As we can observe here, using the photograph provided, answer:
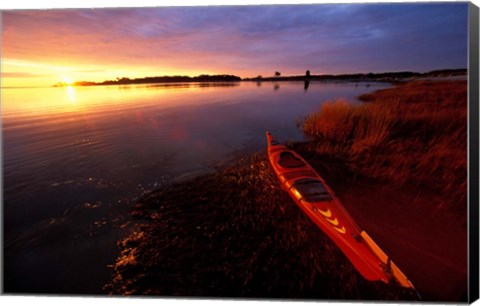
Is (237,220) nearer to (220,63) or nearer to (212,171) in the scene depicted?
(212,171)

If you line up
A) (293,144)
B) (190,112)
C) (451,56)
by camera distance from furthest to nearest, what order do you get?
(190,112)
(293,144)
(451,56)

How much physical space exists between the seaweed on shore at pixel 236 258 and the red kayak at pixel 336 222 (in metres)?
0.23

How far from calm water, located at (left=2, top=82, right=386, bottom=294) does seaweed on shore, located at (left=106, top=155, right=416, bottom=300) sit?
45cm

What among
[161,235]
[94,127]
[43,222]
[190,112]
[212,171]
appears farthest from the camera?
[190,112]

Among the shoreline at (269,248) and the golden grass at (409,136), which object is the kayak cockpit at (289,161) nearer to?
the shoreline at (269,248)

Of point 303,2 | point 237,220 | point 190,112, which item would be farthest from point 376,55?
point 190,112

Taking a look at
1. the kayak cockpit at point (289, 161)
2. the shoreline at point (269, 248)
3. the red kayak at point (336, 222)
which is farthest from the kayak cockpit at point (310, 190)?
the kayak cockpit at point (289, 161)

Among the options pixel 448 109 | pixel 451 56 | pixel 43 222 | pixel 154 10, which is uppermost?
pixel 154 10

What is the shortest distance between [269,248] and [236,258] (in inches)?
16.3

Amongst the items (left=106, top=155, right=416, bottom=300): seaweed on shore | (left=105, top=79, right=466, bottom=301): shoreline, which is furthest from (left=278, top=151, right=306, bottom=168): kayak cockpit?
(left=106, top=155, right=416, bottom=300): seaweed on shore

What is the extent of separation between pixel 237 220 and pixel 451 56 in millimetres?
3347

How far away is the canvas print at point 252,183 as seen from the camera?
8.46ft

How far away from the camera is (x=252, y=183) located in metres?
4.07

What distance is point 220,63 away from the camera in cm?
492
